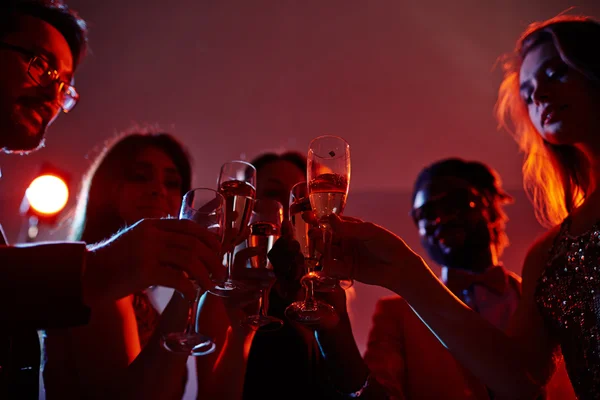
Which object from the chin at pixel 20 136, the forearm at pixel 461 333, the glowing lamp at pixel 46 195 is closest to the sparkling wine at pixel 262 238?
the forearm at pixel 461 333

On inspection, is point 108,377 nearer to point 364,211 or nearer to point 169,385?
point 169,385

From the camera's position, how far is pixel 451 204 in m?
2.54

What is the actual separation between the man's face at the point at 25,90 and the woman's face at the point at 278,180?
104 cm

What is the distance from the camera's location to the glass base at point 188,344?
1012 mm

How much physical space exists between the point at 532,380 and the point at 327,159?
1.01 meters

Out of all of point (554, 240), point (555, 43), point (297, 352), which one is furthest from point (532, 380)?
point (555, 43)

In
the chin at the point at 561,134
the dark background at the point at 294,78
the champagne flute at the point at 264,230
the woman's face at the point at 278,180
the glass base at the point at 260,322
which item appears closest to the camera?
the glass base at the point at 260,322

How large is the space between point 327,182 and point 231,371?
830 mm

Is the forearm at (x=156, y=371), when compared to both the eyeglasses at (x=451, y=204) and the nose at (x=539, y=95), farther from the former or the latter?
the eyeglasses at (x=451, y=204)

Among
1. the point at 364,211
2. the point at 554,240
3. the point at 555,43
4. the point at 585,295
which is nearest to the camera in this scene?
the point at 585,295

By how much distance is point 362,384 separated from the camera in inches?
53.1

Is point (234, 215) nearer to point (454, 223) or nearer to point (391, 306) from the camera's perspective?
point (391, 306)

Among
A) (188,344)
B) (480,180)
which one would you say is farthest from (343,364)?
(480,180)

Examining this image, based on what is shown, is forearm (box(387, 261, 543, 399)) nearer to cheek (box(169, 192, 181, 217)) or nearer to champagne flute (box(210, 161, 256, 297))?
champagne flute (box(210, 161, 256, 297))
